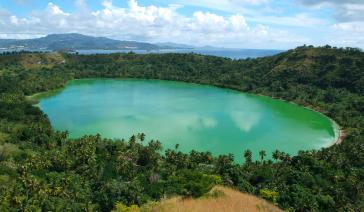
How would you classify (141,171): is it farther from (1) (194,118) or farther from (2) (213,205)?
(1) (194,118)

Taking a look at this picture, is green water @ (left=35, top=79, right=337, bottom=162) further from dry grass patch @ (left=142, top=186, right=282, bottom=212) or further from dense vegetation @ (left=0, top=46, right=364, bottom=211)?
dry grass patch @ (left=142, top=186, right=282, bottom=212)

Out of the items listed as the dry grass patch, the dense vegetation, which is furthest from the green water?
the dry grass patch

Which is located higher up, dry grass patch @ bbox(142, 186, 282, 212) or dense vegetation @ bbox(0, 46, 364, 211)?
dry grass patch @ bbox(142, 186, 282, 212)

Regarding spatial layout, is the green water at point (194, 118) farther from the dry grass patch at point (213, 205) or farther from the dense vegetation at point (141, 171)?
the dry grass patch at point (213, 205)

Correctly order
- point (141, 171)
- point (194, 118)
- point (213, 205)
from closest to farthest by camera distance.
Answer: point (213, 205), point (141, 171), point (194, 118)

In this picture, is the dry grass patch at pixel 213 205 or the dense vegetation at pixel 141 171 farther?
the dense vegetation at pixel 141 171

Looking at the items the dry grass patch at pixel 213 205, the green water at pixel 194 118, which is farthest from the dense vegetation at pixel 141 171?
the green water at pixel 194 118

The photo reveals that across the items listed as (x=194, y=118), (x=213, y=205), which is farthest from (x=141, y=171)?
(x=194, y=118)

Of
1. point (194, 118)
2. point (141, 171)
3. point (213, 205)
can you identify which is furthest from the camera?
point (194, 118)

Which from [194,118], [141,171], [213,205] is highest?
[213,205]
